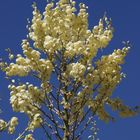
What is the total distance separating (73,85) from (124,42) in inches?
55.1

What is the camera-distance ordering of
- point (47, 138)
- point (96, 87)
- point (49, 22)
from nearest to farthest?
1. point (47, 138)
2. point (96, 87)
3. point (49, 22)

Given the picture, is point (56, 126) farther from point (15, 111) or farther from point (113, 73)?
point (113, 73)

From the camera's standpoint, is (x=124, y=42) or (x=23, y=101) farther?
(x=124, y=42)

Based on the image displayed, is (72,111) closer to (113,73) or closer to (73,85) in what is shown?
(73,85)

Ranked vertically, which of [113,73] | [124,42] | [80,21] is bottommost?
[113,73]

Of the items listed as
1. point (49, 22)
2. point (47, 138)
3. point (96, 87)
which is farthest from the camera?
point (49, 22)

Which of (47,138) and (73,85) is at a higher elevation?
(73,85)

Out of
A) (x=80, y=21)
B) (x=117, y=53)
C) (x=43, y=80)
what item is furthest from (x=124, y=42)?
(x=43, y=80)

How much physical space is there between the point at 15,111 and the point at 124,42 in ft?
8.03

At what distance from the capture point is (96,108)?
8609 millimetres

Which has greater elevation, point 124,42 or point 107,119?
point 124,42

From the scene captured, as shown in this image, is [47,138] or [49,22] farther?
[49,22]

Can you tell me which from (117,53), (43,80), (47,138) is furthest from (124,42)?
(47,138)

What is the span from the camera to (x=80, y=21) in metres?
9.48
